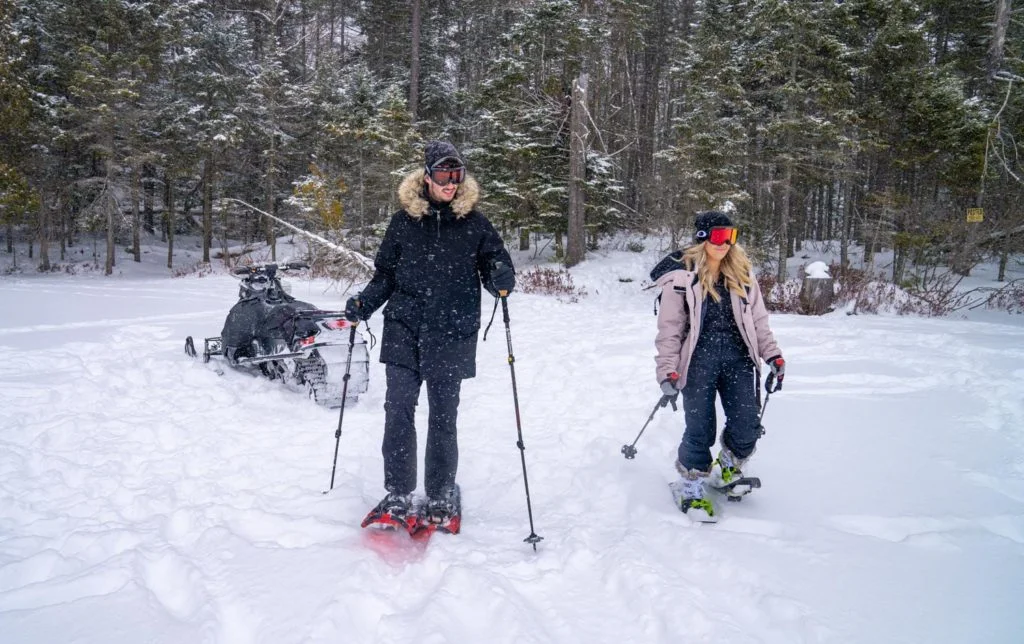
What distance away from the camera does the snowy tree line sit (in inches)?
664

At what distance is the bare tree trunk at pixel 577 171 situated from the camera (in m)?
17.2

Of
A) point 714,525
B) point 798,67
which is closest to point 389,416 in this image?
point 714,525

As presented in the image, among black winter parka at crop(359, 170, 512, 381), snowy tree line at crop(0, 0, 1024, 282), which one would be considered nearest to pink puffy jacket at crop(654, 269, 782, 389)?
black winter parka at crop(359, 170, 512, 381)

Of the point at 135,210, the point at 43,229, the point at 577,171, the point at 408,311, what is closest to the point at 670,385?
the point at 408,311

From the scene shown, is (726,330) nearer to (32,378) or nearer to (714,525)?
(714,525)

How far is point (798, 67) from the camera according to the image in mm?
16797

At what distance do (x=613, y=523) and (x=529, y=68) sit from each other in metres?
17.7

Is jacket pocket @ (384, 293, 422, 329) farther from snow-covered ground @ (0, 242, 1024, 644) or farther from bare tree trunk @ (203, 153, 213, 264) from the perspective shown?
bare tree trunk @ (203, 153, 213, 264)

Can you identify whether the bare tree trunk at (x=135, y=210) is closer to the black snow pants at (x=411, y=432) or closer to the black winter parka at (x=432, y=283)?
the black winter parka at (x=432, y=283)

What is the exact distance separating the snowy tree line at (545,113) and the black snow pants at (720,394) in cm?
1391

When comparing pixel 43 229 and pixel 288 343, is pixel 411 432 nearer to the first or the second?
pixel 288 343

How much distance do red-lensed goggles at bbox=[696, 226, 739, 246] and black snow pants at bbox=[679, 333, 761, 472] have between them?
583 mm

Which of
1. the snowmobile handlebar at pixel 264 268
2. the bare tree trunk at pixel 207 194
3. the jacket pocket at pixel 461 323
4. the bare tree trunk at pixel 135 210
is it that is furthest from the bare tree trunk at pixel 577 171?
the bare tree trunk at pixel 135 210

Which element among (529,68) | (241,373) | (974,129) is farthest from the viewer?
(529,68)
